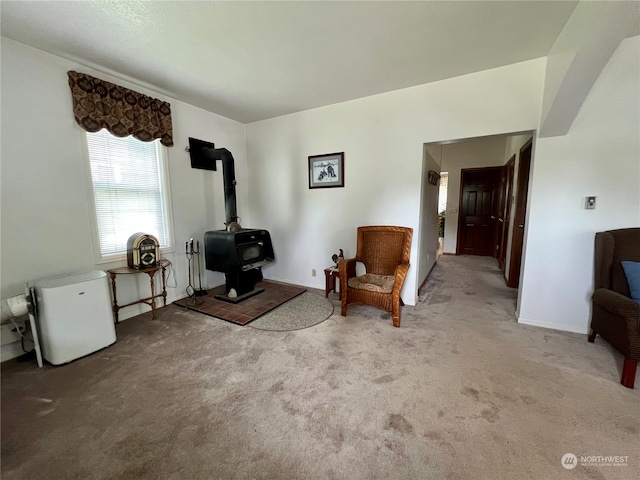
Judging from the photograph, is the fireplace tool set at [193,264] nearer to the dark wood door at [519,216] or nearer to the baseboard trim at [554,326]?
the baseboard trim at [554,326]

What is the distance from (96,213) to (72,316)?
1069mm

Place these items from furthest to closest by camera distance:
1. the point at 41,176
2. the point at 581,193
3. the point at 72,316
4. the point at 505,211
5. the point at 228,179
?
the point at 505,211 → the point at 228,179 → the point at 581,193 → the point at 41,176 → the point at 72,316

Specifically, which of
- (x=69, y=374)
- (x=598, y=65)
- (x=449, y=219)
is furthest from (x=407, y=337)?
(x=449, y=219)

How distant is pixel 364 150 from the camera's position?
3.33 m

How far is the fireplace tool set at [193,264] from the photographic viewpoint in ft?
11.4

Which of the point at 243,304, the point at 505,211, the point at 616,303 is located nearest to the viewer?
the point at 616,303

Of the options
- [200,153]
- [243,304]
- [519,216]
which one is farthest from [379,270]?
[200,153]

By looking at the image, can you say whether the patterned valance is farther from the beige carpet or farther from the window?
the beige carpet

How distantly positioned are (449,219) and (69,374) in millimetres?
7109

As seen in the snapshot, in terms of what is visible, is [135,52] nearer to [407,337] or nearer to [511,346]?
[407,337]

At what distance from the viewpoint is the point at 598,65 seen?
1.87 m

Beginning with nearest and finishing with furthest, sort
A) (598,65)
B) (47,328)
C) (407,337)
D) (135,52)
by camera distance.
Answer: (598,65)
(47,328)
(135,52)
(407,337)

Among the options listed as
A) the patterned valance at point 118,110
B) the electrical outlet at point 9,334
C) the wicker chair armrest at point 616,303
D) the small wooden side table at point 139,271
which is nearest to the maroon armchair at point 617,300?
the wicker chair armrest at point 616,303

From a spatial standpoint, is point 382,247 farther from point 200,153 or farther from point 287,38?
point 200,153
